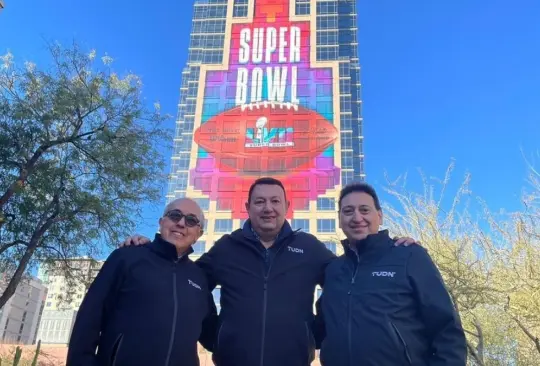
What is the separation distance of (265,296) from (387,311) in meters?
0.86

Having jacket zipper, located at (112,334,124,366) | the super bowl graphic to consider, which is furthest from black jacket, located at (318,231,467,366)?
the super bowl graphic

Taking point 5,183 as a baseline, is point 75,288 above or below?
below

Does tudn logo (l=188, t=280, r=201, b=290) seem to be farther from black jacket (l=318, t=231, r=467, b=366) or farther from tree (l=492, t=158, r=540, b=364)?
tree (l=492, t=158, r=540, b=364)

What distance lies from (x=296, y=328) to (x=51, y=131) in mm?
10614

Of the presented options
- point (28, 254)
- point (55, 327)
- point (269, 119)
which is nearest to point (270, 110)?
point (269, 119)

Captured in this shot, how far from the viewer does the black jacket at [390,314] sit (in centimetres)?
269

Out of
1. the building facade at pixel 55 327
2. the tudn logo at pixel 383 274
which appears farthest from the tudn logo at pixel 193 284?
the building facade at pixel 55 327

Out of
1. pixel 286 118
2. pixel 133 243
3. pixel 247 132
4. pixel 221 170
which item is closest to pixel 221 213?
pixel 221 170

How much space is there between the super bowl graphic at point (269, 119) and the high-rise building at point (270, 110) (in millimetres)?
135

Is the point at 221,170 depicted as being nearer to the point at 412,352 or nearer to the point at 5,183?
the point at 5,183

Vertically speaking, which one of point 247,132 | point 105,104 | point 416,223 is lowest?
point 416,223

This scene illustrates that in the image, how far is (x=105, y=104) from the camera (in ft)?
40.2

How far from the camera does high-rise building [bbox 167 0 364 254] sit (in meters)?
57.2

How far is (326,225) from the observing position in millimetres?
54625
